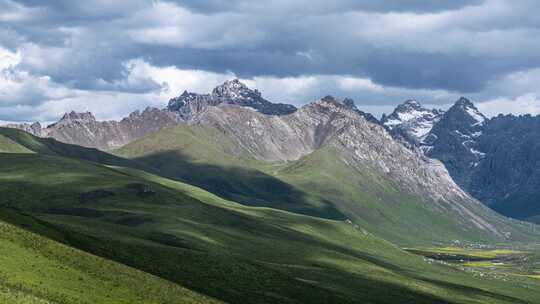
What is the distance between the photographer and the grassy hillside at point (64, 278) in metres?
97.4

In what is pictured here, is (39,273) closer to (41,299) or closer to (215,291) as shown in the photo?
(41,299)

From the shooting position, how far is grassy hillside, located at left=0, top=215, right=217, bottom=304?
97438 mm

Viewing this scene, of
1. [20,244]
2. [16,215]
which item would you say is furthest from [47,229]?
[20,244]

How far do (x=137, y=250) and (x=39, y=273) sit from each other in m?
77.8

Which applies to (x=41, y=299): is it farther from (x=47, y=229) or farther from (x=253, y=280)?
(x=253, y=280)

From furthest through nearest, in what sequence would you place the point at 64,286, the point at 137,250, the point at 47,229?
the point at 137,250, the point at 47,229, the point at 64,286

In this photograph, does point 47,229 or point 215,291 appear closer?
point 47,229

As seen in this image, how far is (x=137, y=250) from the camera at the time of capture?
7259 inches

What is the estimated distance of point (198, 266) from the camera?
189250mm

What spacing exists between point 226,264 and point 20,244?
8696 cm

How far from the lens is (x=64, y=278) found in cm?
10856


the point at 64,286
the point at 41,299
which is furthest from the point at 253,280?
the point at 41,299

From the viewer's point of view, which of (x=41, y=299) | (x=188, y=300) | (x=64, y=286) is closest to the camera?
(x=41, y=299)

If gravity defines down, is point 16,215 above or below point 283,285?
above
